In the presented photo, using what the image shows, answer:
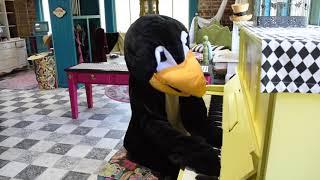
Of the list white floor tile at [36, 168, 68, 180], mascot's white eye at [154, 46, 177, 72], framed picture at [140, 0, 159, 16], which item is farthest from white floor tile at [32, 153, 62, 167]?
framed picture at [140, 0, 159, 16]

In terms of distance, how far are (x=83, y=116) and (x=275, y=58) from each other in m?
3.45

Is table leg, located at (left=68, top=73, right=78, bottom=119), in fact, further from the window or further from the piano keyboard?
the window

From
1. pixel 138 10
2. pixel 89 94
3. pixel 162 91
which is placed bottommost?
pixel 89 94

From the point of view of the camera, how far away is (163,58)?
136 centimetres

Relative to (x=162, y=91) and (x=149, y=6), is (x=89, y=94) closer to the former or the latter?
(x=162, y=91)

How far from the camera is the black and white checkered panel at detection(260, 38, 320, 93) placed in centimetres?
54

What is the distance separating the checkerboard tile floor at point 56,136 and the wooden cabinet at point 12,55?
1.87 meters


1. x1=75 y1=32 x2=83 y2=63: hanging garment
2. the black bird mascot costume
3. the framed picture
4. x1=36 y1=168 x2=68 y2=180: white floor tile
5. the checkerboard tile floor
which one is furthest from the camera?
the framed picture

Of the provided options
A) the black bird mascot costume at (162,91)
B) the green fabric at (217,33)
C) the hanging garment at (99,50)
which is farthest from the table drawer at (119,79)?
the green fabric at (217,33)

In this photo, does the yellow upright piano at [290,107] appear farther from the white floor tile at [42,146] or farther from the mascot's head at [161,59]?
the white floor tile at [42,146]

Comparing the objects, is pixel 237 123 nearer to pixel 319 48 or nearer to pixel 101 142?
pixel 319 48

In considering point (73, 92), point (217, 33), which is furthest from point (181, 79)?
point (217, 33)

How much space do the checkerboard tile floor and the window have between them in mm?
2762

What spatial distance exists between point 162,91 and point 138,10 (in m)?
5.49
